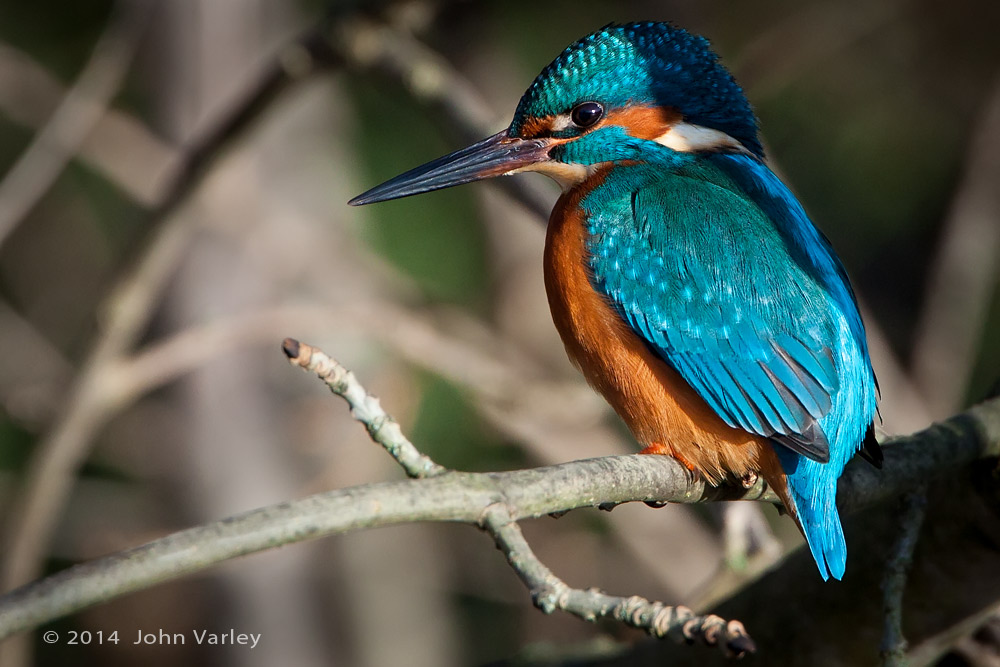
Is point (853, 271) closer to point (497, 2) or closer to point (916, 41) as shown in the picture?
point (916, 41)

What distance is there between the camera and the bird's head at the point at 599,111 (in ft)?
6.97

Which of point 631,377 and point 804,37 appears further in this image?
point 804,37

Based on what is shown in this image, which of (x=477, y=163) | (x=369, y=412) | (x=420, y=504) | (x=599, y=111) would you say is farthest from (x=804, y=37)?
(x=420, y=504)

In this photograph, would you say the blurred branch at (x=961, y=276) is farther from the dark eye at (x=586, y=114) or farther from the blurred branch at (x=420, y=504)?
the blurred branch at (x=420, y=504)

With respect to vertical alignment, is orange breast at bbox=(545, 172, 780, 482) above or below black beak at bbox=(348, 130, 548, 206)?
below

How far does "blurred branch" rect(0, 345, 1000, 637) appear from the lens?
3.06 ft

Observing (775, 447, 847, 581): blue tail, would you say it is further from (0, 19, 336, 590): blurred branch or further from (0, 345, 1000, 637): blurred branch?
(0, 19, 336, 590): blurred branch

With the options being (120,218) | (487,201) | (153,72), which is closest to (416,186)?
(153,72)

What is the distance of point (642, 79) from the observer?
217 centimetres

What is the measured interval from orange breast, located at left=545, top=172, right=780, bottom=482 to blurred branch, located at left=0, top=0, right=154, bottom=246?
147cm

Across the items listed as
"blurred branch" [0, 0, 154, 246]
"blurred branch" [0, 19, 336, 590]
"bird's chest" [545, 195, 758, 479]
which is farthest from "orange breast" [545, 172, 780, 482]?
"blurred branch" [0, 0, 154, 246]

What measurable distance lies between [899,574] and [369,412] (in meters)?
0.81

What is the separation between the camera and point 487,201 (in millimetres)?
4320

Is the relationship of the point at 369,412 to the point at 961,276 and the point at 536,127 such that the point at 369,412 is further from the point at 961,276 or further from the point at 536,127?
the point at 961,276
